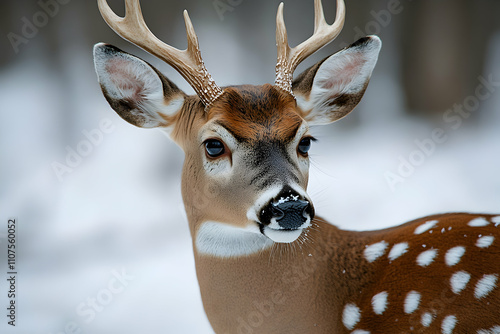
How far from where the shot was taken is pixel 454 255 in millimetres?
1649

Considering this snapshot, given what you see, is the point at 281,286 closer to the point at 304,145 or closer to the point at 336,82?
the point at 304,145

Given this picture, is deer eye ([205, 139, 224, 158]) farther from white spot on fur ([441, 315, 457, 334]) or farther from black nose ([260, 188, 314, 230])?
white spot on fur ([441, 315, 457, 334])

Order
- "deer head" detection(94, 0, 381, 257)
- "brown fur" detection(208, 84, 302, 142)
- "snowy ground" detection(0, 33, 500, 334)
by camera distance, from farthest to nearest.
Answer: "snowy ground" detection(0, 33, 500, 334), "brown fur" detection(208, 84, 302, 142), "deer head" detection(94, 0, 381, 257)

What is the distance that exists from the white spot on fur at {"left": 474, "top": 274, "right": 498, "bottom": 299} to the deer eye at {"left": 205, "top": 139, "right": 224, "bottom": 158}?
35.1 inches

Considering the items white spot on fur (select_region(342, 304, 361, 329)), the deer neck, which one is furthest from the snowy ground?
white spot on fur (select_region(342, 304, 361, 329))

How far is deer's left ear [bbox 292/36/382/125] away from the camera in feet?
6.07

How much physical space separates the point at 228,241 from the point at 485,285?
A: 812 millimetres

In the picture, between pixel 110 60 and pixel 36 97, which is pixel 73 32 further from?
pixel 110 60

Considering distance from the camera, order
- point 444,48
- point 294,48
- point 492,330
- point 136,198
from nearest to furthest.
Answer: point 492,330, point 294,48, point 136,198, point 444,48

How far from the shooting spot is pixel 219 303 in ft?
5.70
